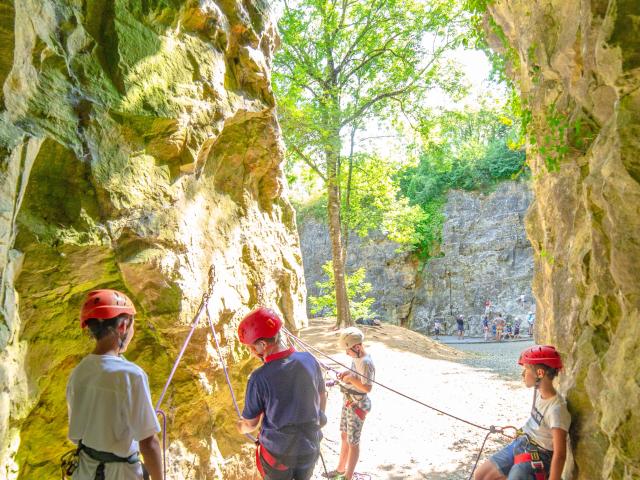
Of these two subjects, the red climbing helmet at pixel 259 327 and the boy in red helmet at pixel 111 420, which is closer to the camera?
the boy in red helmet at pixel 111 420

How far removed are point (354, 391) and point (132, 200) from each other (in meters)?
2.76

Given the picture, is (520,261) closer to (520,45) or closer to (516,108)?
(516,108)

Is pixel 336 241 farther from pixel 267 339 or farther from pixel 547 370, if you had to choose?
pixel 267 339

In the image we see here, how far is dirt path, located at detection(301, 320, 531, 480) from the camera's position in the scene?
6.24 metres

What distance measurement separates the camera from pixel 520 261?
24781 mm

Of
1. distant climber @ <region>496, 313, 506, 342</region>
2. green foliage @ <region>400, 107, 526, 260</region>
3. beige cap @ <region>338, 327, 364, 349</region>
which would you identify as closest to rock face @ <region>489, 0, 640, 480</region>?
beige cap @ <region>338, 327, 364, 349</region>

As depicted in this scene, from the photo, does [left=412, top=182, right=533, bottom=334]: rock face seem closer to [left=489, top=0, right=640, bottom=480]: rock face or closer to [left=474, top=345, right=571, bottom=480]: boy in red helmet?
[left=489, top=0, right=640, bottom=480]: rock face

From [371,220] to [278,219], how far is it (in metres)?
12.1

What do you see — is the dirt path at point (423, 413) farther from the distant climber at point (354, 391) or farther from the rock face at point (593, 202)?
the rock face at point (593, 202)

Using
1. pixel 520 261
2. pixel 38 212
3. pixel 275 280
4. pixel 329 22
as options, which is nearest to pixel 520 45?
pixel 275 280

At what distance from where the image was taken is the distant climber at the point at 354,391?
15.0 ft

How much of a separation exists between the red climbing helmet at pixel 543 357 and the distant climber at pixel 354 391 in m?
1.57

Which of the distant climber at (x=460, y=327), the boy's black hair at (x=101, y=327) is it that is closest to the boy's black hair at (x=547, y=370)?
the boy's black hair at (x=101, y=327)

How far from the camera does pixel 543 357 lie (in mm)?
3340
